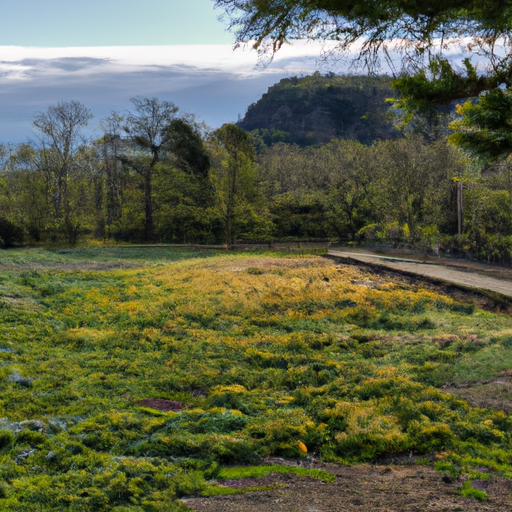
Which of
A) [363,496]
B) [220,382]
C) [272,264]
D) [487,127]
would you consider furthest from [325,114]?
[363,496]

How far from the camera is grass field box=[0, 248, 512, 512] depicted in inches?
258

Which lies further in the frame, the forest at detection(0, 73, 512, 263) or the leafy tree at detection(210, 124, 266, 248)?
the leafy tree at detection(210, 124, 266, 248)

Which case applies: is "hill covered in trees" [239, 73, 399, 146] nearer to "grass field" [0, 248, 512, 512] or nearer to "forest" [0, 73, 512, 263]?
"forest" [0, 73, 512, 263]

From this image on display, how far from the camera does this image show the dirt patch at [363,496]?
5430 millimetres

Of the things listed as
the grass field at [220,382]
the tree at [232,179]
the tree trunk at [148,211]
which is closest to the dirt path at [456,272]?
the grass field at [220,382]

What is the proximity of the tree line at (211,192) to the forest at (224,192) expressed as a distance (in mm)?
116

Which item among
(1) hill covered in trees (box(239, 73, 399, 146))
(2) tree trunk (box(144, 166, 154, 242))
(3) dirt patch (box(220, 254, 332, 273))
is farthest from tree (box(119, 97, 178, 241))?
(1) hill covered in trees (box(239, 73, 399, 146))

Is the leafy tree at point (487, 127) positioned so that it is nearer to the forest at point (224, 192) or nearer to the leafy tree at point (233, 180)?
the forest at point (224, 192)

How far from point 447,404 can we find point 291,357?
4096 mm

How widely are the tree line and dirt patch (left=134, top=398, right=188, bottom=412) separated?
25.2 m

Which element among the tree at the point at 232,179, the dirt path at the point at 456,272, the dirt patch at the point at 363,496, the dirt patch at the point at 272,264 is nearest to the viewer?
the dirt patch at the point at 363,496

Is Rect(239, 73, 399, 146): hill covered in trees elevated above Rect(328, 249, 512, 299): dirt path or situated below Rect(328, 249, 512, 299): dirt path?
above

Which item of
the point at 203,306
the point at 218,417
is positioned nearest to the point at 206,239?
the point at 203,306

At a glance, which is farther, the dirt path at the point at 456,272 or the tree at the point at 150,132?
the tree at the point at 150,132
